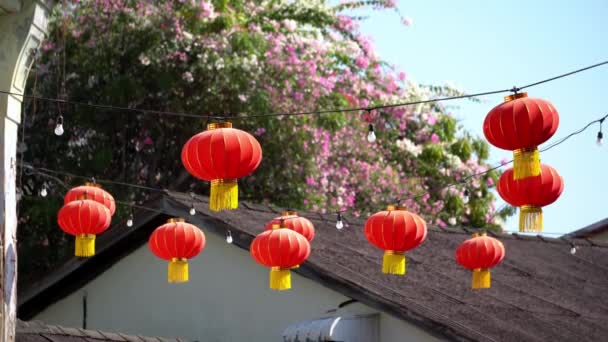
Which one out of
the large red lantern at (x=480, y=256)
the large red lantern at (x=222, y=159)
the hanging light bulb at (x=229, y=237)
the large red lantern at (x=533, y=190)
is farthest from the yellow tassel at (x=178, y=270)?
the large red lantern at (x=533, y=190)

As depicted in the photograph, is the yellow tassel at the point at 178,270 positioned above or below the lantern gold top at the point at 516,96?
below

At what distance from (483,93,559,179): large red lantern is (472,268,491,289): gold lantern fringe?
4.70 metres

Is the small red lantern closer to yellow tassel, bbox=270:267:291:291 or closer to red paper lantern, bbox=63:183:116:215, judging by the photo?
red paper lantern, bbox=63:183:116:215

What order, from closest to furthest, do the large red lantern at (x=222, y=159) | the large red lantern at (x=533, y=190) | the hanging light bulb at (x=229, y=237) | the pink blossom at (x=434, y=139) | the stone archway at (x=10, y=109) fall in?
the large red lantern at (x=222, y=159)
the stone archway at (x=10, y=109)
the large red lantern at (x=533, y=190)
the hanging light bulb at (x=229, y=237)
the pink blossom at (x=434, y=139)

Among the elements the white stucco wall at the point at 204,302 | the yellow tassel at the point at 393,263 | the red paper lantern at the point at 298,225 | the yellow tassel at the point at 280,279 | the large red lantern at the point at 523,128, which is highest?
the large red lantern at the point at 523,128

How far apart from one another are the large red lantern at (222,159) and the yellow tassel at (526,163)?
2.27m

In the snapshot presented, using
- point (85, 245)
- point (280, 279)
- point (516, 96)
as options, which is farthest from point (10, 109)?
point (516, 96)

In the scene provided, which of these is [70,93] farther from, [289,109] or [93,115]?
[289,109]

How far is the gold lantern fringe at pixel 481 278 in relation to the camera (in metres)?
15.0

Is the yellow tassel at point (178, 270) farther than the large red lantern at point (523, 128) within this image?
Yes

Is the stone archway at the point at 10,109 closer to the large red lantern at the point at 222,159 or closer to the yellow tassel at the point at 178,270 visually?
the large red lantern at the point at 222,159

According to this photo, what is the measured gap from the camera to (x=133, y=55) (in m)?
23.3

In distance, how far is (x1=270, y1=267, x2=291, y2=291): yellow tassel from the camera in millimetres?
13266

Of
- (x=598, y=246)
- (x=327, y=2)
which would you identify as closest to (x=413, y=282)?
(x=598, y=246)
